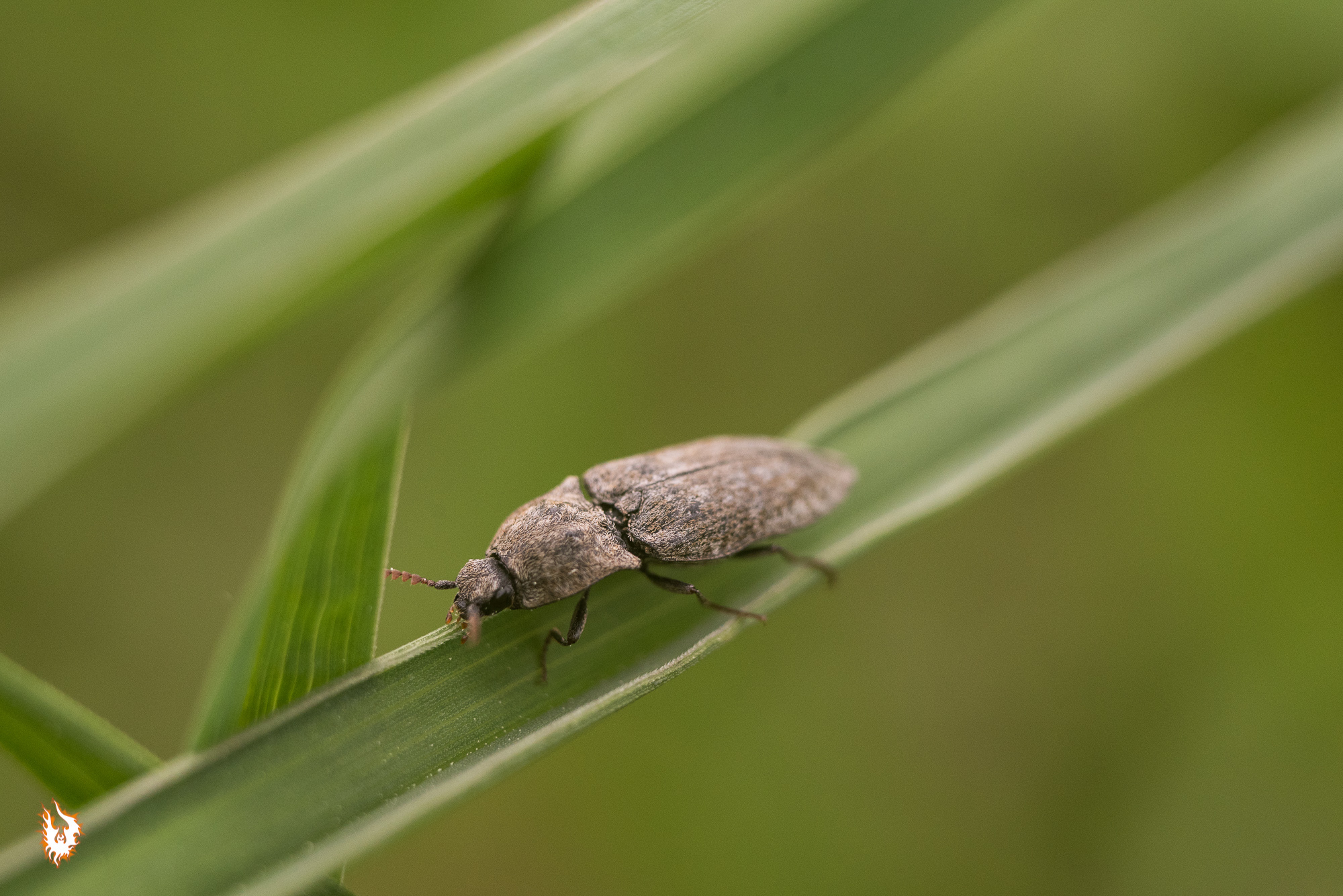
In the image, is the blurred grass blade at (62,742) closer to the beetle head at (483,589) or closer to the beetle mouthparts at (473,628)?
the beetle mouthparts at (473,628)

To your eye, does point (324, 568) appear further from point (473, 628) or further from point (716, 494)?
point (716, 494)

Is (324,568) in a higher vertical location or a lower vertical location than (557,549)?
lower

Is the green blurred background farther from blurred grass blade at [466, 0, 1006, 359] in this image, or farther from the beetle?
blurred grass blade at [466, 0, 1006, 359]

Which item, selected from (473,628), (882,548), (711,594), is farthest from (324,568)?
(882,548)

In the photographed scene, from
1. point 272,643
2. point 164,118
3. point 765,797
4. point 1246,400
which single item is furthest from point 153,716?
point 1246,400

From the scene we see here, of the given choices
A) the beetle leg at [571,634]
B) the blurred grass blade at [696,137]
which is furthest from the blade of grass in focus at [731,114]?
the beetle leg at [571,634]

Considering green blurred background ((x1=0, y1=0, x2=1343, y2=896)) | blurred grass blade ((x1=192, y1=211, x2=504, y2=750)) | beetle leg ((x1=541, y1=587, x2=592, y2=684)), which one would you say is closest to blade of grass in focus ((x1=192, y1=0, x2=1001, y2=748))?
blurred grass blade ((x1=192, y1=211, x2=504, y2=750))
